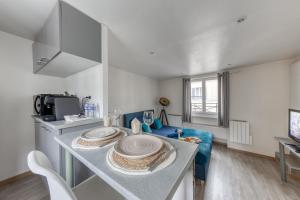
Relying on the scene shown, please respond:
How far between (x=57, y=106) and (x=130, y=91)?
2.20 metres

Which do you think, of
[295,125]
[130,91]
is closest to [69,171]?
[130,91]

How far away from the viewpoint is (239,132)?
9.30 ft

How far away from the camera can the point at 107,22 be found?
1298mm

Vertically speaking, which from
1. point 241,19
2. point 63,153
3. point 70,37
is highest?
point 241,19

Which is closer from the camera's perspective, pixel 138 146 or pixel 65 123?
pixel 138 146

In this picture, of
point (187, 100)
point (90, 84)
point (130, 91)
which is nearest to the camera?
point (90, 84)

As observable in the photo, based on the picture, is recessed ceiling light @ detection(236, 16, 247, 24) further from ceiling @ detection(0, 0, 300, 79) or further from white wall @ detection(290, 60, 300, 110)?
white wall @ detection(290, 60, 300, 110)

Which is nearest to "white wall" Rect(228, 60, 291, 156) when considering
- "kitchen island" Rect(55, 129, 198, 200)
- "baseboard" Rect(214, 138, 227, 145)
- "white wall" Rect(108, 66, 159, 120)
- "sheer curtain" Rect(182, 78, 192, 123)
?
"baseboard" Rect(214, 138, 227, 145)

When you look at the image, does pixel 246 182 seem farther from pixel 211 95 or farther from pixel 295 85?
pixel 211 95

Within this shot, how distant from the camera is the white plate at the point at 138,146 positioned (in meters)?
0.57

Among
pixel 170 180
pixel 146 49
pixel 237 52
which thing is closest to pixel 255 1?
pixel 237 52

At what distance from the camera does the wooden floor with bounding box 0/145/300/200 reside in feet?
4.81

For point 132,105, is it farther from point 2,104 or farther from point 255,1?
point 255,1

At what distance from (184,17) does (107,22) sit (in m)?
0.88
